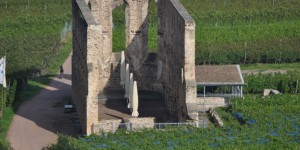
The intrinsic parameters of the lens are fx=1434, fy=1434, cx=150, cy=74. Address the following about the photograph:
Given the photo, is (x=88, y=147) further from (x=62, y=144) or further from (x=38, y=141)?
(x=38, y=141)

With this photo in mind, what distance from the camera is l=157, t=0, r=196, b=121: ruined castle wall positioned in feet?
197

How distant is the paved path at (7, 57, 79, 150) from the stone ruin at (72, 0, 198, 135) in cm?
92

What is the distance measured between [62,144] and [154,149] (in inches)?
137

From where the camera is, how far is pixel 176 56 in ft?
209

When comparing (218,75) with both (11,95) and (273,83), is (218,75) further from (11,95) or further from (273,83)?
(11,95)

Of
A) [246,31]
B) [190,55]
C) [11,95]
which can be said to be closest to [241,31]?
[246,31]

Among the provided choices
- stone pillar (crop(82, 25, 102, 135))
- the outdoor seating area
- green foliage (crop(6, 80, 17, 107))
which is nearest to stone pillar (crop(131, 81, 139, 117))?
stone pillar (crop(82, 25, 102, 135))

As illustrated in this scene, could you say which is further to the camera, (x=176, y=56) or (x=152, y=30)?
(x=152, y=30)

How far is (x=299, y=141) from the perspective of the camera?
55.4 meters

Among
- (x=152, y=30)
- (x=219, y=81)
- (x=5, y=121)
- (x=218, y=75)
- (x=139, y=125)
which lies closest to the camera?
(x=139, y=125)

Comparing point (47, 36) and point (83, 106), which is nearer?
point (83, 106)

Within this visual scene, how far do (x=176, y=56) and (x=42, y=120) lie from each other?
277 inches

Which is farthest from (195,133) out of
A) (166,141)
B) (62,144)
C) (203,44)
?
(203,44)

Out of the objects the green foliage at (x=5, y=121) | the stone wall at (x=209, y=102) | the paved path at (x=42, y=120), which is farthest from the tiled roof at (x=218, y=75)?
the green foliage at (x=5, y=121)
